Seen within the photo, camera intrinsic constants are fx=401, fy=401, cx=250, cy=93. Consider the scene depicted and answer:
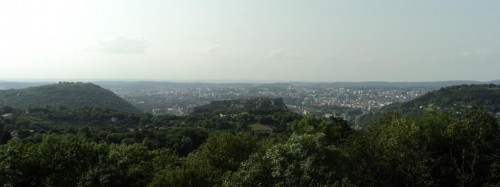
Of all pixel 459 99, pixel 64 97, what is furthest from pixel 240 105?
pixel 459 99

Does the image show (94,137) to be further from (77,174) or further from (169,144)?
(77,174)

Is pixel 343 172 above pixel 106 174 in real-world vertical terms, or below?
above

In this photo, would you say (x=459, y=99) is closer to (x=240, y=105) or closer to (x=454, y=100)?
(x=454, y=100)

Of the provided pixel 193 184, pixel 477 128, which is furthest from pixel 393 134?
pixel 193 184

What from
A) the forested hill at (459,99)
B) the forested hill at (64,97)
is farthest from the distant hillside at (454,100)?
the forested hill at (64,97)

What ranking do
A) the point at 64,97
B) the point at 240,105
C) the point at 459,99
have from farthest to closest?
the point at 64,97
the point at 240,105
the point at 459,99

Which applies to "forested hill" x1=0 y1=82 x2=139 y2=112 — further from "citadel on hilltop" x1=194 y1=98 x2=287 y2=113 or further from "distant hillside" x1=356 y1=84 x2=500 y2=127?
"distant hillside" x1=356 y1=84 x2=500 y2=127

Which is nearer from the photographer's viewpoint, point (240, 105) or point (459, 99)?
point (459, 99)

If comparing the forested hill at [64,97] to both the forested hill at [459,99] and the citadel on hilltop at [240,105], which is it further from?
the forested hill at [459,99]
